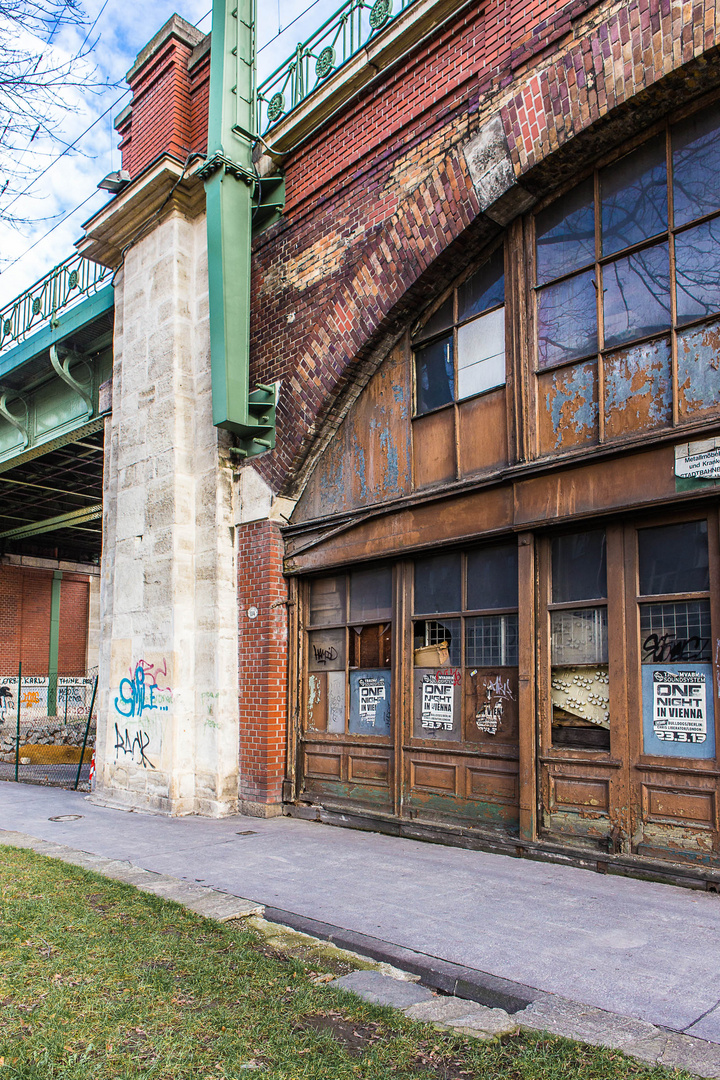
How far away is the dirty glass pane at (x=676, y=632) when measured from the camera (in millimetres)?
5688

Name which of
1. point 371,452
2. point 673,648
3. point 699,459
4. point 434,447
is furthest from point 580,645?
point 371,452

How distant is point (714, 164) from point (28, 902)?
7.40m

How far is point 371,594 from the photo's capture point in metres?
8.35

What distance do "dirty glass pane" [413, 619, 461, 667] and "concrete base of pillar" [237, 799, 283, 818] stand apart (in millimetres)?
2624

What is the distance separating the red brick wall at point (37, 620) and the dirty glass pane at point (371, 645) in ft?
76.2

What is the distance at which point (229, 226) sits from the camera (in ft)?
30.7

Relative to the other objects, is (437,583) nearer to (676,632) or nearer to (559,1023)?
(676,632)

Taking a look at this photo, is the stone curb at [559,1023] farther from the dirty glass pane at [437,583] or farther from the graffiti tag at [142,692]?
the graffiti tag at [142,692]

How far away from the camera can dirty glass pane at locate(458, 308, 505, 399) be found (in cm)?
726

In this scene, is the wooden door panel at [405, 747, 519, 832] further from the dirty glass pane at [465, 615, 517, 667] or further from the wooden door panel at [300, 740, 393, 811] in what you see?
the dirty glass pane at [465, 615, 517, 667]

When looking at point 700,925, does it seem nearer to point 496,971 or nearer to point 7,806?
point 496,971

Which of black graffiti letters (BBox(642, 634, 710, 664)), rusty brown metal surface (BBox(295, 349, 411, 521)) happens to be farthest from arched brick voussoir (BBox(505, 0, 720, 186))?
black graffiti letters (BBox(642, 634, 710, 664))

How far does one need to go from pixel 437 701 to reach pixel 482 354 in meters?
3.37

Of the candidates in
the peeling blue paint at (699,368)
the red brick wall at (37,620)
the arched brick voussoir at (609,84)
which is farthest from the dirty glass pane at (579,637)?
the red brick wall at (37,620)
